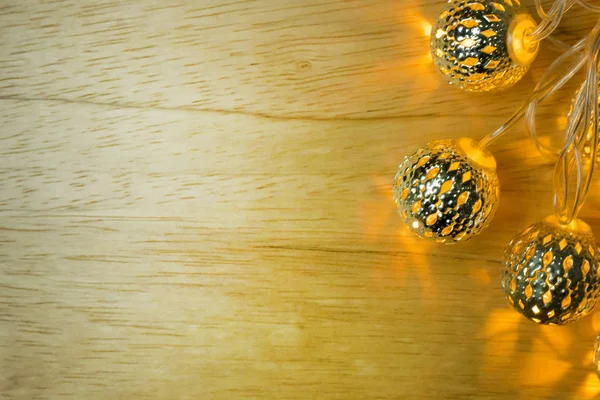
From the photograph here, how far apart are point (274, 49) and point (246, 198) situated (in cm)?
13

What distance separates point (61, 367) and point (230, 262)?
18 cm

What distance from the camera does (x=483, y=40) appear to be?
16.5 inches

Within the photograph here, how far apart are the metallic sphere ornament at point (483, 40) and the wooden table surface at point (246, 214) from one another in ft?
0.20

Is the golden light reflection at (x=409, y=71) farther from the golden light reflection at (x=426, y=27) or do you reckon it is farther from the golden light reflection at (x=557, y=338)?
the golden light reflection at (x=557, y=338)

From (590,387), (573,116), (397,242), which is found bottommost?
(590,387)

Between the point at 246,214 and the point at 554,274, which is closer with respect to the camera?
the point at 554,274

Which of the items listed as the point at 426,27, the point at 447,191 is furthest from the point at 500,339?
the point at 426,27

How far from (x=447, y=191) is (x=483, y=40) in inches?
4.3

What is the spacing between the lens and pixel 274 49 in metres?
0.50

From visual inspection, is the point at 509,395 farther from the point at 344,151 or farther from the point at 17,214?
the point at 17,214

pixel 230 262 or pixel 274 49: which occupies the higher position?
pixel 274 49

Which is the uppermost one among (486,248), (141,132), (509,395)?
(141,132)

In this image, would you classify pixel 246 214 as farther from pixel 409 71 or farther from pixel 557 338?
pixel 557 338

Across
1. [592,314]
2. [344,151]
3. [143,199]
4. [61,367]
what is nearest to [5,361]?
[61,367]
